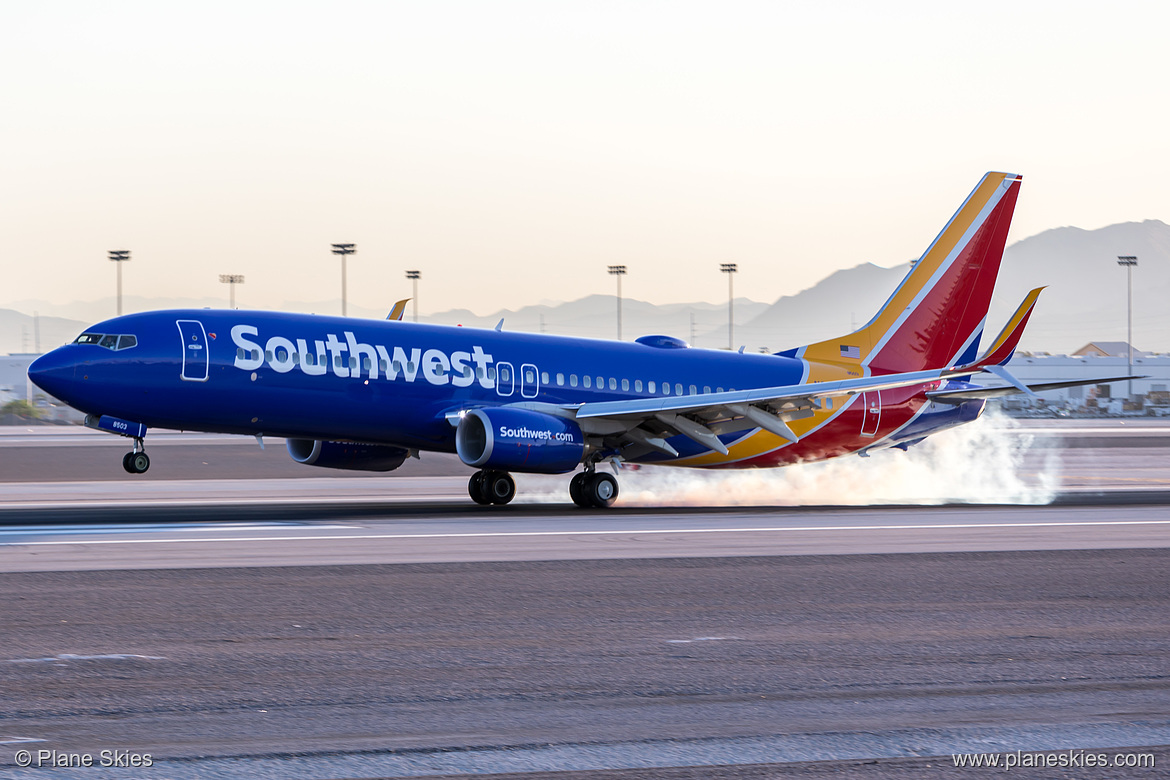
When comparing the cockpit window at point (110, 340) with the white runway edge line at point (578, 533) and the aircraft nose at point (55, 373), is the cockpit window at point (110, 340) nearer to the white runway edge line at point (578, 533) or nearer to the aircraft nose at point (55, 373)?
the aircraft nose at point (55, 373)

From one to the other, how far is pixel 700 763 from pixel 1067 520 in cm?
2121

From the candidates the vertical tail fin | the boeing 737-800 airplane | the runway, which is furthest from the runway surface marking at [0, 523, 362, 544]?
the vertical tail fin

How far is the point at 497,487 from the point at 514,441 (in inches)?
140

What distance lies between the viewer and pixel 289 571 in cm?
1766

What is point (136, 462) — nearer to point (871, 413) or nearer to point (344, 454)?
point (344, 454)

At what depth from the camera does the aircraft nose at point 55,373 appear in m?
26.5

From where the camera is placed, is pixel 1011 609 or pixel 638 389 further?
pixel 638 389

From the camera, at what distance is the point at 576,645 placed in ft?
40.1

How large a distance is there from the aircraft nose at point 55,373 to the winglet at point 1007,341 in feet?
72.0

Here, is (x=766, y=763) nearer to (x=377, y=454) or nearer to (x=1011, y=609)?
(x=1011, y=609)

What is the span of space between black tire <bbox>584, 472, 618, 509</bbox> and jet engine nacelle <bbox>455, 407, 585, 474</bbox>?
118 centimetres

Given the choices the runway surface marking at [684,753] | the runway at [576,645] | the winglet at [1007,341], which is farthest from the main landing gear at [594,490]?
the runway surface marking at [684,753]

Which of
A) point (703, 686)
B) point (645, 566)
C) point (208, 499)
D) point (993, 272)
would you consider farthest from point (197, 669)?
point (993, 272)

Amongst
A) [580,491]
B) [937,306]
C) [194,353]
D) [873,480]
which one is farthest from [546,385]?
[873,480]
